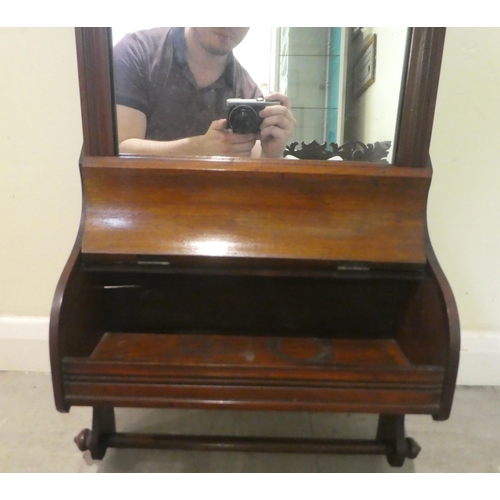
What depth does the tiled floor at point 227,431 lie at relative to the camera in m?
0.79

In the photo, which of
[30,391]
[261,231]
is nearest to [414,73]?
[261,231]

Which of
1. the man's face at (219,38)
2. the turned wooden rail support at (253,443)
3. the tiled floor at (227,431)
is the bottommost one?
the tiled floor at (227,431)

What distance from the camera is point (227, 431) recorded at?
89 cm

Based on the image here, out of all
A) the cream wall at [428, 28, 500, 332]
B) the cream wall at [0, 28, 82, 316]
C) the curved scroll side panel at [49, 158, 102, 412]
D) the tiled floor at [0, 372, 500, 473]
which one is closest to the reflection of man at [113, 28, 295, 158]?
the curved scroll side panel at [49, 158, 102, 412]

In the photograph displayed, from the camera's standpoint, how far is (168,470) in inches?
30.9

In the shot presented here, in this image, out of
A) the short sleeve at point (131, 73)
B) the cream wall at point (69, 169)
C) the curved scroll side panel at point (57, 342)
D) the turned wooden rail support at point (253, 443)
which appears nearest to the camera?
the curved scroll side panel at point (57, 342)

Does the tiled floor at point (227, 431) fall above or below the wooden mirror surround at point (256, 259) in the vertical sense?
below

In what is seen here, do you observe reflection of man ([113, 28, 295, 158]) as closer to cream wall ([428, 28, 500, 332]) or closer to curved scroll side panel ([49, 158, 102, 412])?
curved scroll side panel ([49, 158, 102, 412])

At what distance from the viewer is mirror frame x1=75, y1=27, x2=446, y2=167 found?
0.60 meters

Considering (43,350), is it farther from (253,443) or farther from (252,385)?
(252,385)

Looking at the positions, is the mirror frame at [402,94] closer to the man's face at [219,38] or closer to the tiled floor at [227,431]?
the man's face at [219,38]

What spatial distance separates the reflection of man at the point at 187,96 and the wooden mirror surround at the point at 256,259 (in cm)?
4

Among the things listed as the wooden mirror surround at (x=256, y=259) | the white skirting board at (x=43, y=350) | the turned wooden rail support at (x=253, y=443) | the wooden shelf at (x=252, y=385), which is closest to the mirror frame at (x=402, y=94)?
the wooden mirror surround at (x=256, y=259)

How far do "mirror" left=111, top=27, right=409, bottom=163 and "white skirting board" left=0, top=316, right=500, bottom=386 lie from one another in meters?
0.68
